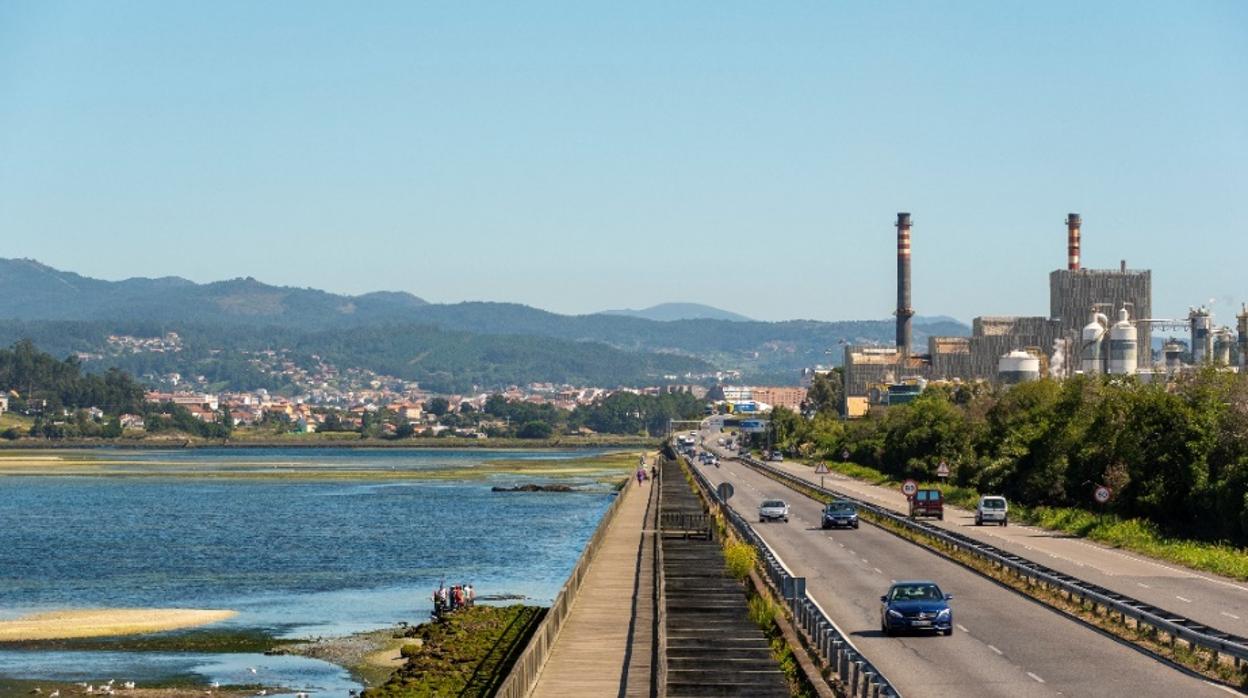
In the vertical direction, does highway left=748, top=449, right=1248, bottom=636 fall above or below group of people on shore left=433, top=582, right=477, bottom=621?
above

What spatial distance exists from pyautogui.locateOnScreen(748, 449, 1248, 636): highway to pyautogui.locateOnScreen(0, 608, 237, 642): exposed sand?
27.8 m

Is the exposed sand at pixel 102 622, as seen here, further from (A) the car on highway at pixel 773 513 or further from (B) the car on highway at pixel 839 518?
(A) the car on highway at pixel 773 513

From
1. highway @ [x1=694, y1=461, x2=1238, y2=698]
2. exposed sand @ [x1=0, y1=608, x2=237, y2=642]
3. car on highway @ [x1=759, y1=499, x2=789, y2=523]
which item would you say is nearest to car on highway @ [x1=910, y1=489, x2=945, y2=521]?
car on highway @ [x1=759, y1=499, x2=789, y2=523]

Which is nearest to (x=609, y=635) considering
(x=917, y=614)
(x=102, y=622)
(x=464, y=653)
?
(x=917, y=614)

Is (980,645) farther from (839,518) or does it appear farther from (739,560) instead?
(839,518)

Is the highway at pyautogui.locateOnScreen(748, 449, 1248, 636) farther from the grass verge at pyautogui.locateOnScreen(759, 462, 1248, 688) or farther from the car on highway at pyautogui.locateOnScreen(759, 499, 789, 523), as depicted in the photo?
the car on highway at pyautogui.locateOnScreen(759, 499, 789, 523)

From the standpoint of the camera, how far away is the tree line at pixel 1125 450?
70.0 metres

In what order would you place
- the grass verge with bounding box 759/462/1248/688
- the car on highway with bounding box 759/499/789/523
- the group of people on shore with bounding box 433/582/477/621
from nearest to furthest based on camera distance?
1. the grass verge with bounding box 759/462/1248/688
2. the group of people on shore with bounding box 433/582/477/621
3. the car on highway with bounding box 759/499/789/523

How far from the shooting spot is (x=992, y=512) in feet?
280

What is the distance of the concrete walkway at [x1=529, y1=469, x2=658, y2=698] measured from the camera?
34562 mm

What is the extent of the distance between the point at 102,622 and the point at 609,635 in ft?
86.6

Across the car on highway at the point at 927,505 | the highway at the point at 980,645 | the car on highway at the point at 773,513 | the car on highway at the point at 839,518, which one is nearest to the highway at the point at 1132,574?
the car on highway at the point at 927,505

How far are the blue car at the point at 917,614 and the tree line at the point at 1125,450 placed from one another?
27.0 m

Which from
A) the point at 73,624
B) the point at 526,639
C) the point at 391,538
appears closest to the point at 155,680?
the point at 526,639
